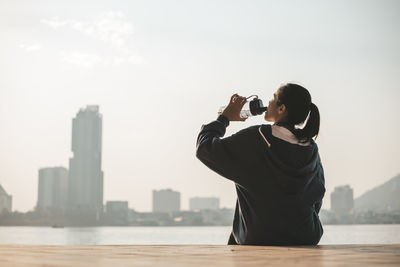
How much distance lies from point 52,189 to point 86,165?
28.1 ft

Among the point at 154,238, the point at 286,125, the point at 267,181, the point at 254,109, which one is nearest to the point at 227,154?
the point at 267,181

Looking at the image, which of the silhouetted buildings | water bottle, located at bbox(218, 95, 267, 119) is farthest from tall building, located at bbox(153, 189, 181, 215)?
water bottle, located at bbox(218, 95, 267, 119)

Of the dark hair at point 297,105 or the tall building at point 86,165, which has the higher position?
the tall building at point 86,165

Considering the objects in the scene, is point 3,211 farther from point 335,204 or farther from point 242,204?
point 242,204

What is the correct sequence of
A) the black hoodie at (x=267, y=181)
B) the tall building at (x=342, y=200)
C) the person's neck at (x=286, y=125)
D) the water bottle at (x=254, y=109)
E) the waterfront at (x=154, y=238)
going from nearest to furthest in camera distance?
the black hoodie at (x=267, y=181) → the person's neck at (x=286, y=125) → the water bottle at (x=254, y=109) → the waterfront at (x=154, y=238) → the tall building at (x=342, y=200)

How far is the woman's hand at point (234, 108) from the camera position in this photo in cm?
242

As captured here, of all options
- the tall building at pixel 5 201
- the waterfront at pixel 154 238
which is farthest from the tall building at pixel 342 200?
the tall building at pixel 5 201

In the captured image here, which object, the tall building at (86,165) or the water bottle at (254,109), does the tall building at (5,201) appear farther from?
the water bottle at (254,109)

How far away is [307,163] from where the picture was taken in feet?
7.19

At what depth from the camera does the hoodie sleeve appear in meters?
2.13

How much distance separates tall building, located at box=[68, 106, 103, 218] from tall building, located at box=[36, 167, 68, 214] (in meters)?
2.15

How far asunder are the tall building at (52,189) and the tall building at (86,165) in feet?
7.05

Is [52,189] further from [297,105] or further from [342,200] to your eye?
[297,105]

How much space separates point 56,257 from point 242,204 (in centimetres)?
112
